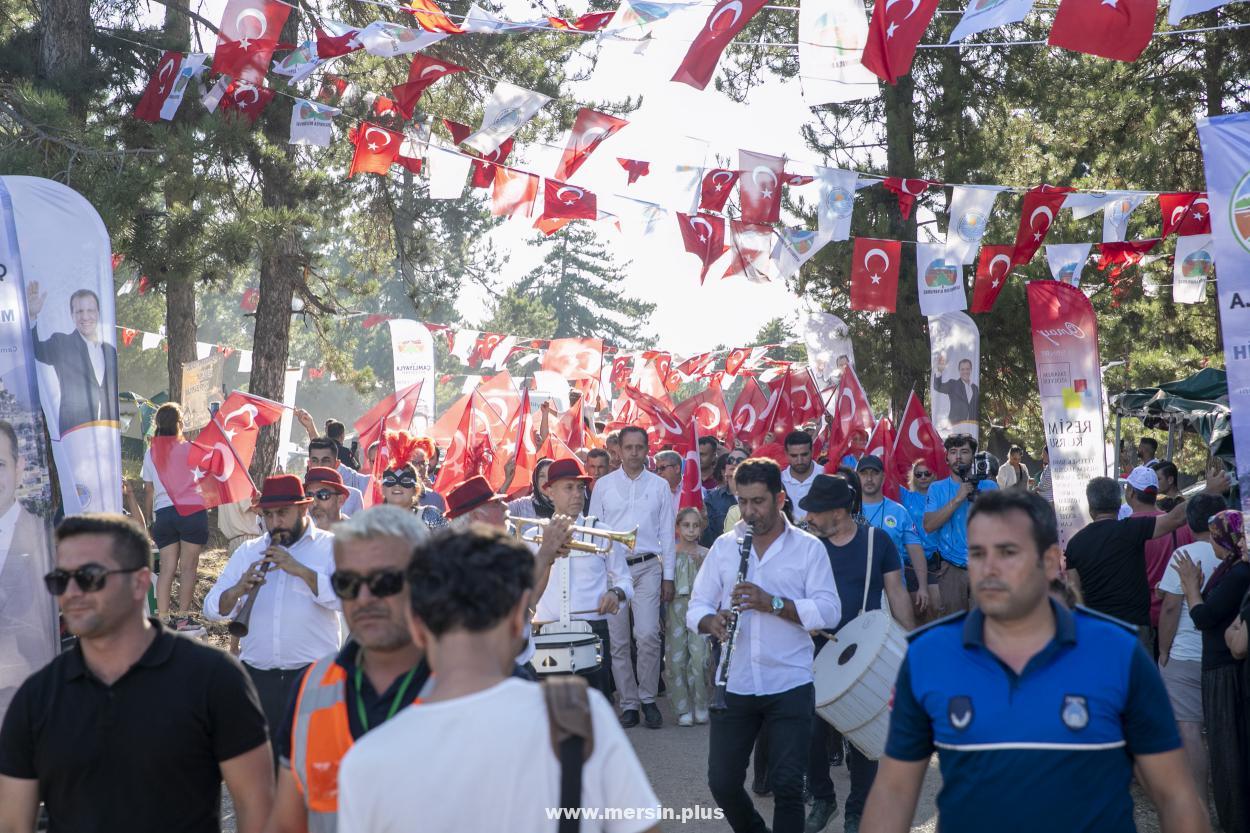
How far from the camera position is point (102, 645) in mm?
3533

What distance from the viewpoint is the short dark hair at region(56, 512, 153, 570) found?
3637 mm

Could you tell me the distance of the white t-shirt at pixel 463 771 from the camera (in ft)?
7.91

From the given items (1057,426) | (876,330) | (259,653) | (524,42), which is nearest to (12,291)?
(259,653)

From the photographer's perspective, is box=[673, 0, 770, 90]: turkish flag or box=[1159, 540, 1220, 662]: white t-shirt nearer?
box=[1159, 540, 1220, 662]: white t-shirt

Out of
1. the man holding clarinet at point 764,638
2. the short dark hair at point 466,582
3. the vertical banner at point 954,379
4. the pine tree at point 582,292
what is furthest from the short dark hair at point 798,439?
the pine tree at point 582,292

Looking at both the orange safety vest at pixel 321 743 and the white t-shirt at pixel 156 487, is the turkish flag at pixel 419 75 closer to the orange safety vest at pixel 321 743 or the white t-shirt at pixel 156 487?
the white t-shirt at pixel 156 487

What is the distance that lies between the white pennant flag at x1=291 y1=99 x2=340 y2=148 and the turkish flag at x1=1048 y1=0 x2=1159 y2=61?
7.61 m

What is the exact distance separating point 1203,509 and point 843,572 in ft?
6.96

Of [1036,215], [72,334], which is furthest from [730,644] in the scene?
[1036,215]

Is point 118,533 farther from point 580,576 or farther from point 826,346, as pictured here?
point 826,346

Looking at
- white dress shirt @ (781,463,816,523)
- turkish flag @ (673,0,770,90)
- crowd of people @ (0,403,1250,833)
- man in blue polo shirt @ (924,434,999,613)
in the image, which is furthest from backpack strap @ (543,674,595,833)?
man in blue polo shirt @ (924,434,999,613)

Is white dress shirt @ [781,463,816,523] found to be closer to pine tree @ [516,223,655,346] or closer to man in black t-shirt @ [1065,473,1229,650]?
man in black t-shirt @ [1065,473,1229,650]

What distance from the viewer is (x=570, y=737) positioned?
8.00ft

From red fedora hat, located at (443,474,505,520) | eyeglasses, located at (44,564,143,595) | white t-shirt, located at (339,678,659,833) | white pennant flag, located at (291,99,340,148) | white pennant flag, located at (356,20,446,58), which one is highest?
white pennant flag, located at (356,20,446,58)
